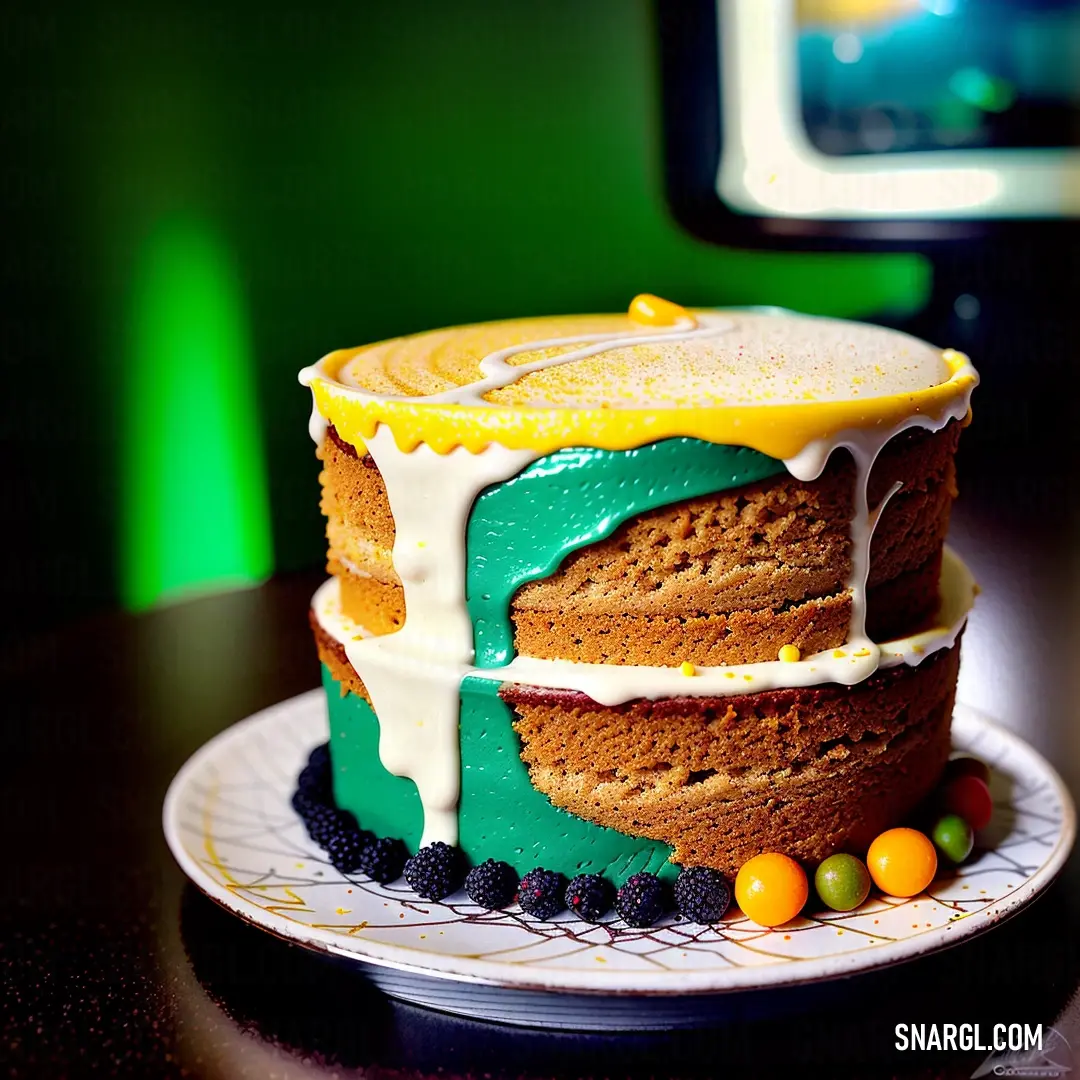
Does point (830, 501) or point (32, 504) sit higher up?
point (830, 501)

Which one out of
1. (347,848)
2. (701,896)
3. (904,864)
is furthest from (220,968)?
(904,864)

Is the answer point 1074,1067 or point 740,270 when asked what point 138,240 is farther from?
point 1074,1067

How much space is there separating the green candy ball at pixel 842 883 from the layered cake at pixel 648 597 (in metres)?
0.04

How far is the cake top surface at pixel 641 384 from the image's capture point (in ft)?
5.19

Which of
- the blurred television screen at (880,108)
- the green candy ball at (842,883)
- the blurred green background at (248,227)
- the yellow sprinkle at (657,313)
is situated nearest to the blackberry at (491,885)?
the green candy ball at (842,883)

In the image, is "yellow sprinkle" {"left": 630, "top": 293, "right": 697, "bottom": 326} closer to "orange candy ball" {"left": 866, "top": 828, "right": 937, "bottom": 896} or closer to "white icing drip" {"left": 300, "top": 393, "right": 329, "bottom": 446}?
"white icing drip" {"left": 300, "top": 393, "right": 329, "bottom": 446}

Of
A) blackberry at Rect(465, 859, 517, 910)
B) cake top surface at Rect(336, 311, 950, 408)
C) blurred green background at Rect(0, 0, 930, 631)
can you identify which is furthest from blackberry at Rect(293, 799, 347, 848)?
blurred green background at Rect(0, 0, 930, 631)

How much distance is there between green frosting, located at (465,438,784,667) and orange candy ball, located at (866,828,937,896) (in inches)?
20.0

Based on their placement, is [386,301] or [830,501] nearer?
[830,501]

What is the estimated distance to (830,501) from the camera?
65.2 inches

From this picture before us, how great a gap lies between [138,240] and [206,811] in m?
2.31

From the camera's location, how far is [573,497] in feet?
5.32

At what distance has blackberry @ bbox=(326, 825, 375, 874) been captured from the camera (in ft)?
6.01

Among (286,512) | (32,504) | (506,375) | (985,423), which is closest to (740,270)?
(985,423)
